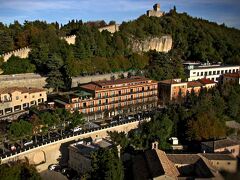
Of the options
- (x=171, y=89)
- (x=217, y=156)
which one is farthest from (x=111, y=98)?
(x=217, y=156)

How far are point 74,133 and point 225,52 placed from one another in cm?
1953

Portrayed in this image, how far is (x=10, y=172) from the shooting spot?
9953 millimetres

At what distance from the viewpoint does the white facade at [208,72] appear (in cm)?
2362

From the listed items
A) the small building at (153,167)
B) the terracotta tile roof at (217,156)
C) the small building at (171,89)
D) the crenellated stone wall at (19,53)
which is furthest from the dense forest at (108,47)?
the terracotta tile roof at (217,156)

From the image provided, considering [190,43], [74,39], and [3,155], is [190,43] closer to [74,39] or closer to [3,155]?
[74,39]

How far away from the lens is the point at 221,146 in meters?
12.5

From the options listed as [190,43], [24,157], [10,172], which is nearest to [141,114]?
[24,157]

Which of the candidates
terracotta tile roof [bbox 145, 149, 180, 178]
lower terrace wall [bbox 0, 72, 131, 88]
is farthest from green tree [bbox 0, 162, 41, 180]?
lower terrace wall [bbox 0, 72, 131, 88]

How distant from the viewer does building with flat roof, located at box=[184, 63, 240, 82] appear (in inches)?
930

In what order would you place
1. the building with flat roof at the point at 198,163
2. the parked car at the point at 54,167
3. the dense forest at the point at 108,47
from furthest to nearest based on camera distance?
the dense forest at the point at 108,47 < the parked car at the point at 54,167 < the building with flat roof at the point at 198,163

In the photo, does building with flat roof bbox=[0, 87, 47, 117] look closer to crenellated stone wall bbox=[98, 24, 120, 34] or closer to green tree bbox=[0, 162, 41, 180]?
green tree bbox=[0, 162, 41, 180]

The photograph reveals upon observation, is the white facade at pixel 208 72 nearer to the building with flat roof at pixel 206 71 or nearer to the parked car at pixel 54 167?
the building with flat roof at pixel 206 71

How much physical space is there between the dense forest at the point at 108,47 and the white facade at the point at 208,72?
103 cm

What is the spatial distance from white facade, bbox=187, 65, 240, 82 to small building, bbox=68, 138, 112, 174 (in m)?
12.4
